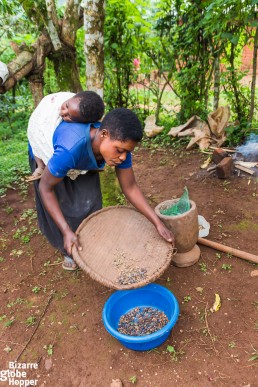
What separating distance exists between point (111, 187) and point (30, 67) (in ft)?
4.93

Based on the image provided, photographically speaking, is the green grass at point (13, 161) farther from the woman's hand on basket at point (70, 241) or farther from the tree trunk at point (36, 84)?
the woman's hand on basket at point (70, 241)

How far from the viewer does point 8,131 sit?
707cm

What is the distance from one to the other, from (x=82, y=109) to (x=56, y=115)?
0.18 metres

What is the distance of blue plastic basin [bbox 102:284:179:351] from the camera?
177cm

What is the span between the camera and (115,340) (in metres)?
1.93

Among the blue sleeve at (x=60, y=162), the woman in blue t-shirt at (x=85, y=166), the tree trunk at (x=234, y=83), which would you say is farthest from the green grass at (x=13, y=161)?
the tree trunk at (x=234, y=83)

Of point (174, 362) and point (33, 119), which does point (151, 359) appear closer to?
point (174, 362)

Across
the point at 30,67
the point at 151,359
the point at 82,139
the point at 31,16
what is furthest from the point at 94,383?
the point at 31,16

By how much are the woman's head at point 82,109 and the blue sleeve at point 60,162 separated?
257mm

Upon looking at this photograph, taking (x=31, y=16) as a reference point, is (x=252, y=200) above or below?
below

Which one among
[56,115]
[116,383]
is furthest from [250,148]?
[116,383]

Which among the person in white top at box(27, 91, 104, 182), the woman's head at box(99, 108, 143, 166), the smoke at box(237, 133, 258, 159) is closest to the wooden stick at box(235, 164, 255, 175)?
the smoke at box(237, 133, 258, 159)

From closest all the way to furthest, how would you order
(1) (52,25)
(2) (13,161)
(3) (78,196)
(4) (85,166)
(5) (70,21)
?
(4) (85,166), (3) (78,196), (1) (52,25), (5) (70,21), (2) (13,161)

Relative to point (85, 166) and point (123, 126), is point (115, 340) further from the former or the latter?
point (123, 126)
